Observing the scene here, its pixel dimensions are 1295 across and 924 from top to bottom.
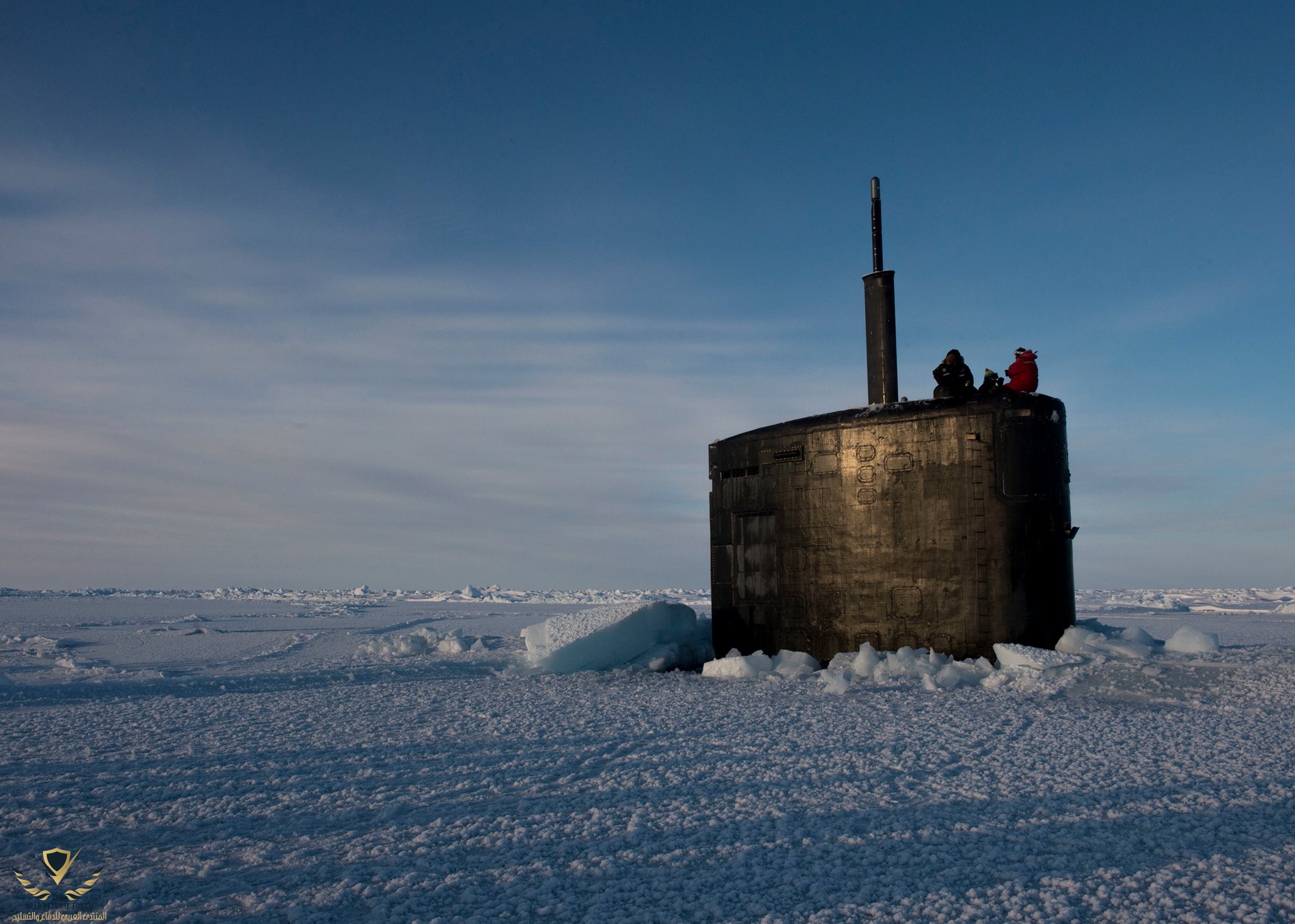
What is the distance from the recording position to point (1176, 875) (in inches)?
119

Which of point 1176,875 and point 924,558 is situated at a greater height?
point 924,558

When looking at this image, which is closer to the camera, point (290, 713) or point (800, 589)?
point (290, 713)

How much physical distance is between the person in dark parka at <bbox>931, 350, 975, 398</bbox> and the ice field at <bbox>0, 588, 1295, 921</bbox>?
2.58 meters

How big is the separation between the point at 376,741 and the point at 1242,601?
4090 cm

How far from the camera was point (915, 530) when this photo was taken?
7879mm

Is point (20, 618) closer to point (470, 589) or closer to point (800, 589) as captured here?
point (800, 589)

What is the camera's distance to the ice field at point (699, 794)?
2.95 m

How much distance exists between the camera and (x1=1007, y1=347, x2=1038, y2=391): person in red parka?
8008 millimetres

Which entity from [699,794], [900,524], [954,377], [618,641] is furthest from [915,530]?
[699,794]

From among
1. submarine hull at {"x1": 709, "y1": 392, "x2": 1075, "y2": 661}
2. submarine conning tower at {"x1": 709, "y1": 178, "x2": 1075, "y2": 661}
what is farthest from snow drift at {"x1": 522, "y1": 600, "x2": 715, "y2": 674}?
submarine hull at {"x1": 709, "y1": 392, "x2": 1075, "y2": 661}

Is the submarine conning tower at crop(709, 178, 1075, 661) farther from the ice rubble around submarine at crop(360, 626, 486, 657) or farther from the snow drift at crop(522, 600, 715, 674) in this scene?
the ice rubble around submarine at crop(360, 626, 486, 657)

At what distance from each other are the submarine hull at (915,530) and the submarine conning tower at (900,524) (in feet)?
0.04

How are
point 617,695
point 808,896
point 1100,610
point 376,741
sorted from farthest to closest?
point 1100,610
point 617,695
point 376,741
point 808,896

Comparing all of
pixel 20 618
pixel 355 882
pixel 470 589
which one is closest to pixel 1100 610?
pixel 355 882
